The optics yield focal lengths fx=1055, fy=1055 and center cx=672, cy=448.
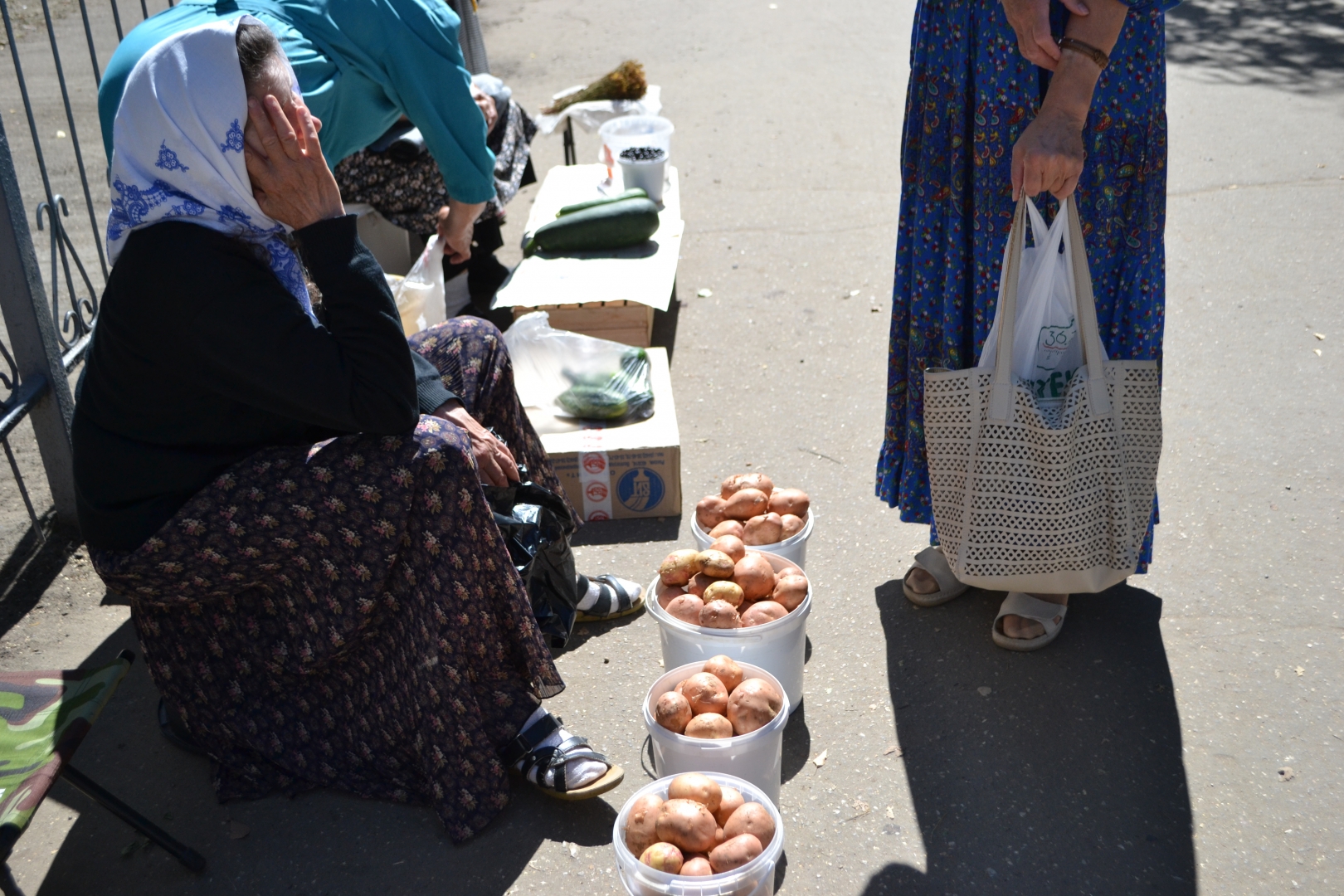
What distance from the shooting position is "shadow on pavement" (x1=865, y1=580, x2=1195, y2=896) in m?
2.09

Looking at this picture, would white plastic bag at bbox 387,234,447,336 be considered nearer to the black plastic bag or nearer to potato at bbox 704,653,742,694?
the black plastic bag

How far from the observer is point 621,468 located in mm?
3221

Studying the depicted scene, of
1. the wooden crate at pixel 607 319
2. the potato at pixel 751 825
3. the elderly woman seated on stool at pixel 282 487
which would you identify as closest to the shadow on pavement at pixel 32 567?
the elderly woman seated on stool at pixel 282 487

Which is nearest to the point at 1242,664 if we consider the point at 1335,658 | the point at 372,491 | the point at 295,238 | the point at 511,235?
the point at 1335,658

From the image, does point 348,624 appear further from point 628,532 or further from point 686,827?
point 628,532

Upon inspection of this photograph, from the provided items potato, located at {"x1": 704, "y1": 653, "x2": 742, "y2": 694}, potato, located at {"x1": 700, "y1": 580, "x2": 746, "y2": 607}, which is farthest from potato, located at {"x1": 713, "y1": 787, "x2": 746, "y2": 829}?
potato, located at {"x1": 700, "y1": 580, "x2": 746, "y2": 607}

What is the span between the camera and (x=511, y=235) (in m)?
5.46

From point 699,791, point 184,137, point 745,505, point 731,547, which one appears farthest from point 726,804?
point 184,137

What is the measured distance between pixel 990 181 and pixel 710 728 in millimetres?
1351

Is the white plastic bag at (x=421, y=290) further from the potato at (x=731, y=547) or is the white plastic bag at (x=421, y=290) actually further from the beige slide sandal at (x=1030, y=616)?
the beige slide sandal at (x=1030, y=616)

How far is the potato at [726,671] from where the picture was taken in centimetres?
216

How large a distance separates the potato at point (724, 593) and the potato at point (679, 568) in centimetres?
8

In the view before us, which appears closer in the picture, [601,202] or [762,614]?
[762,614]

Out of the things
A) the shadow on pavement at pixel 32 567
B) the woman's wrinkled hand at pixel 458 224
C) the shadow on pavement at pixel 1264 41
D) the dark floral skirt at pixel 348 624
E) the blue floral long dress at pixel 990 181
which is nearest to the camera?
the dark floral skirt at pixel 348 624
